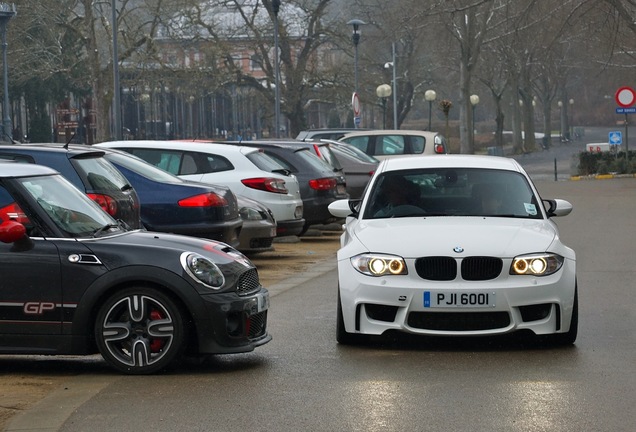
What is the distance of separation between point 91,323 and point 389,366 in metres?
1.96

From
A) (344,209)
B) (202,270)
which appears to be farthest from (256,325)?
(344,209)

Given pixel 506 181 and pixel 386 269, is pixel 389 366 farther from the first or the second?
pixel 506 181

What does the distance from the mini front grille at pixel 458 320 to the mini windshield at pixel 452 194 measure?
144 cm

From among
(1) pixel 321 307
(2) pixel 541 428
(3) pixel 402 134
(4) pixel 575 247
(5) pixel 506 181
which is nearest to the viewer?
(2) pixel 541 428

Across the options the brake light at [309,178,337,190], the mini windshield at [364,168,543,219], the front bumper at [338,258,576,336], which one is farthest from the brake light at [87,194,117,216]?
the brake light at [309,178,337,190]

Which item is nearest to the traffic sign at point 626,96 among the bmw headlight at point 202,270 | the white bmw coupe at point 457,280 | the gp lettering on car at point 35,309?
the white bmw coupe at point 457,280

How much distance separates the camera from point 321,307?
12414 millimetres

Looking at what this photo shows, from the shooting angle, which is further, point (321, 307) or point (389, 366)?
point (321, 307)

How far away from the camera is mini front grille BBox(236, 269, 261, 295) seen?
29.0 ft

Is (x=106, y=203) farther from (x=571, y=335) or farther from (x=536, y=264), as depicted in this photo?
(x=571, y=335)

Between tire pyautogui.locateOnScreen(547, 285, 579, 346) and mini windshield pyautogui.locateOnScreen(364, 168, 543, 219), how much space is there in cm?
117

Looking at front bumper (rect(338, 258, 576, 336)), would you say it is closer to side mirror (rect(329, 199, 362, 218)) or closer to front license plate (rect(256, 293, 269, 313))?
front license plate (rect(256, 293, 269, 313))

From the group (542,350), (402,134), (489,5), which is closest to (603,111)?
(489,5)

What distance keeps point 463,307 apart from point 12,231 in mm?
3036
